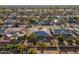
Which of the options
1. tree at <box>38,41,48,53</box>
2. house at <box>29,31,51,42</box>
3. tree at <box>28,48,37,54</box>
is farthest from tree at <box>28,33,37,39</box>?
tree at <box>28,48,37,54</box>

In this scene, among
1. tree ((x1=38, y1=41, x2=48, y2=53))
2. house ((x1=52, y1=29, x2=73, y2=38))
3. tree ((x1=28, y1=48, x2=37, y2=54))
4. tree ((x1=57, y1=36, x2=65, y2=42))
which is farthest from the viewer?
house ((x1=52, y1=29, x2=73, y2=38))

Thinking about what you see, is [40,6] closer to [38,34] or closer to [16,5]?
[16,5]

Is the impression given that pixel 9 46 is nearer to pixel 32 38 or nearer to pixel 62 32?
pixel 32 38

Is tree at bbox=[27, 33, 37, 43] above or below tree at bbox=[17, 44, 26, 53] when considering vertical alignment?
above

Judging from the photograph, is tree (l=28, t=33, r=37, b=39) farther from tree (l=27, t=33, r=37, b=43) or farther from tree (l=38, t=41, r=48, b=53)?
tree (l=38, t=41, r=48, b=53)

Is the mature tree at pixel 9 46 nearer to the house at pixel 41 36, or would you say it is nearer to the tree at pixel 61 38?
the house at pixel 41 36

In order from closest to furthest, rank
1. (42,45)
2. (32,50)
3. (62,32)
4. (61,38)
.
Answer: (32,50)
(42,45)
(61,38)
(62,32)

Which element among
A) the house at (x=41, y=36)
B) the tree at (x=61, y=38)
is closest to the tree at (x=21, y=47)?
the house at (x=41, y=36)

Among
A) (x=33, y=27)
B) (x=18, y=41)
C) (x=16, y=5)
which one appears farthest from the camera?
(x=16, y=5)

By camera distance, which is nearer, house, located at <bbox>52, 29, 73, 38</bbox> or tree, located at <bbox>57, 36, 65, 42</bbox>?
tree, located at <bbox>57, 36, 65, 42</bbox>

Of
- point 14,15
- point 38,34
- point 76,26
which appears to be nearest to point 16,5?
point 14,15

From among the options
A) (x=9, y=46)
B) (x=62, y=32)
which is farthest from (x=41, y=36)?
(x=9, y=46)
